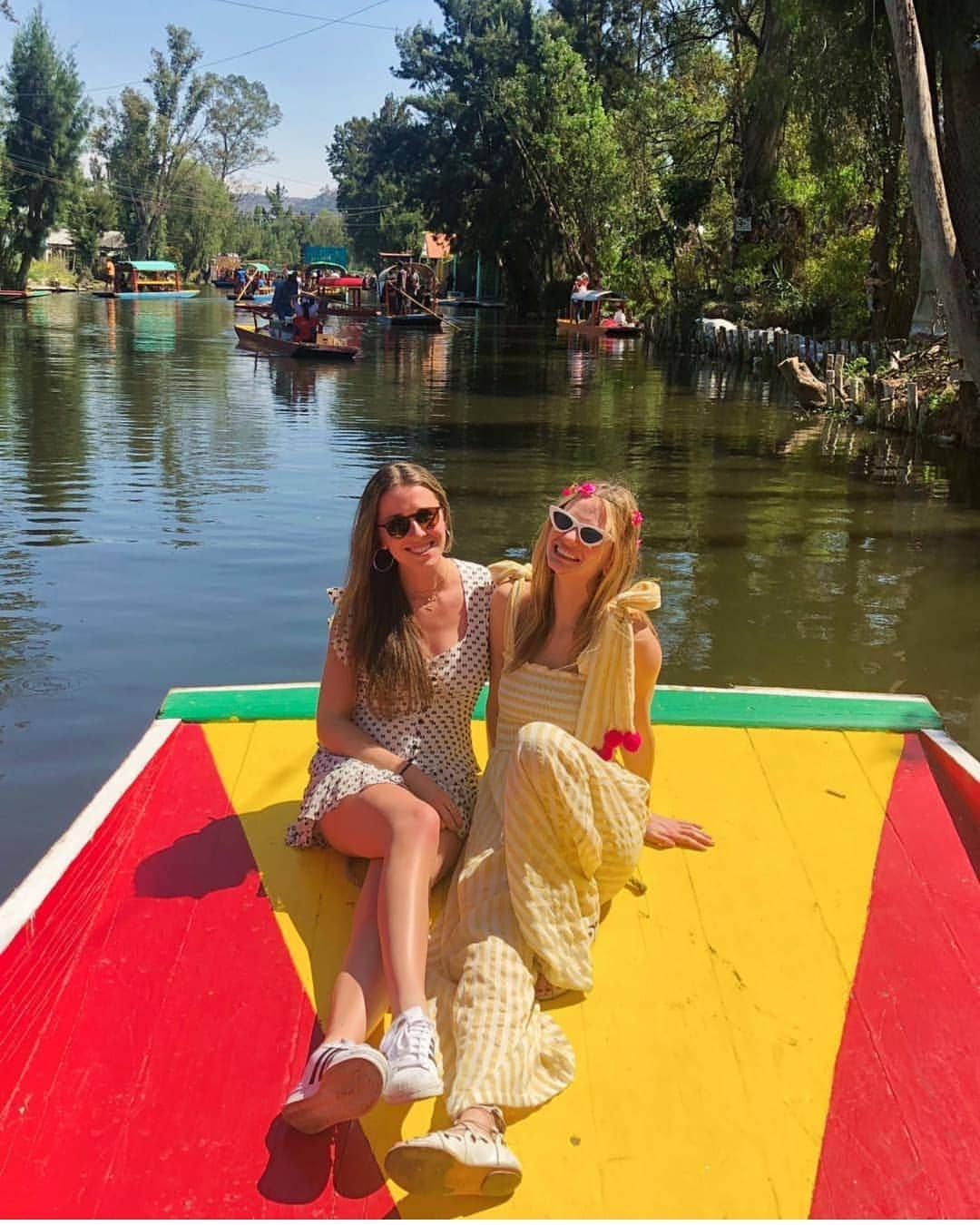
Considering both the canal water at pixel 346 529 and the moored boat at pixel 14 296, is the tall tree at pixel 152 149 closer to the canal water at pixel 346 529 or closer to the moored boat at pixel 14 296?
the moored boat at pixel 14 296

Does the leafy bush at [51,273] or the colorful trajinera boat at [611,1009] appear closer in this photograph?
the colorful trajinera boat at [611,1009]

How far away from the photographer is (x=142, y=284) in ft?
195

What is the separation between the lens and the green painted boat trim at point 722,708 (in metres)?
4.17

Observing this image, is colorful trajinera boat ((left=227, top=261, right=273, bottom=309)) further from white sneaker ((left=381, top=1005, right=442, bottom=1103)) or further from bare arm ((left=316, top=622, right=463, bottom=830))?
white sneaker ((left=381, top=1005, right=442, bottom=1103))

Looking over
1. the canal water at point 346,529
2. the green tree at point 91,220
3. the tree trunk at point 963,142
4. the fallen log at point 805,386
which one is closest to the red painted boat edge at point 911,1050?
the canal water at point 346,529

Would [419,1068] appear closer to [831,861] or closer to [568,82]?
[831,861]

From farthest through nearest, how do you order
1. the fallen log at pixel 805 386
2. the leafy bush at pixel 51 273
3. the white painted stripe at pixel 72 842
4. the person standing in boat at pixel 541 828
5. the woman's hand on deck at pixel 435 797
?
the leafy bush at pixel 51 273, the fallen log at pixel 805 386, the woman's hand on deck at pixel 435 797, the white painted stripe at pixel 72 842, the person standing in boat at pixel 541 828

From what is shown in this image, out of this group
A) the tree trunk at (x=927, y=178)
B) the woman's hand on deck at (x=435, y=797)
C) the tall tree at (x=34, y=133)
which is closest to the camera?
the woman's hand on deck at (x=435, y=797)

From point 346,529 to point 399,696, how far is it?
7149mm

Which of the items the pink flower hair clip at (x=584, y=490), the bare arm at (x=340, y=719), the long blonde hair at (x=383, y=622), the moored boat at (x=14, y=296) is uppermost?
the pink flower hair clip at (x=584, y=490)

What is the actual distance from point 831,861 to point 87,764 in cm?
337

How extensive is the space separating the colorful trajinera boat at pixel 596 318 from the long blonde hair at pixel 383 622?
34206 mm

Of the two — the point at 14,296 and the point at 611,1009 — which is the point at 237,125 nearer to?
the point at 14,296

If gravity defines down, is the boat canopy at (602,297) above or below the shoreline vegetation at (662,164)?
below
